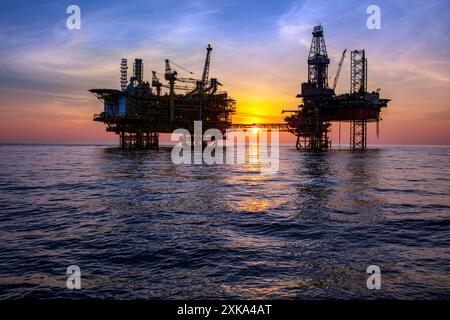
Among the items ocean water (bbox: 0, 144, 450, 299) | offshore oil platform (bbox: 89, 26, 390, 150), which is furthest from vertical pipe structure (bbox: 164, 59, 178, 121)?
ocean water (bbox: 0, 144, 450, 299)

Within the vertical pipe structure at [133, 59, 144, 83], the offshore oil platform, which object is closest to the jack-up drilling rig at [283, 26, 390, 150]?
the offshore oil platform

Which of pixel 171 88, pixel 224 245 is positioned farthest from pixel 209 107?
pixel 224 245

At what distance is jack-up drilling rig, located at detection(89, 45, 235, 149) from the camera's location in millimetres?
102812

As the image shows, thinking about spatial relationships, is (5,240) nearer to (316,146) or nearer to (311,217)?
(311,217)

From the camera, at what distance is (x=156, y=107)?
11100 cm

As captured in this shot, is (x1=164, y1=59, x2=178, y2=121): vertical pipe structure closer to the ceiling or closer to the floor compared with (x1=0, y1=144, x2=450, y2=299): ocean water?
closer to the ceiling

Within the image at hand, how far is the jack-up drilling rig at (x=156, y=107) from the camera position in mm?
102812

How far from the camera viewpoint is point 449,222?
56.6 feet

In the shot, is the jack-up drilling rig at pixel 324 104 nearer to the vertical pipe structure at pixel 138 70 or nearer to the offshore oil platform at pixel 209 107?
the offshore oil platform at pixel 209 107

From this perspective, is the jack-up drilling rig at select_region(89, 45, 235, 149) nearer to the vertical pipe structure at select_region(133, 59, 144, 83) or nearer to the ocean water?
the vertical pipe structure at select_region(133, 59, 144, 83)

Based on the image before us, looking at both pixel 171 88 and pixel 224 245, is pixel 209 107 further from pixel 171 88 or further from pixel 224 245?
pixel 224 245

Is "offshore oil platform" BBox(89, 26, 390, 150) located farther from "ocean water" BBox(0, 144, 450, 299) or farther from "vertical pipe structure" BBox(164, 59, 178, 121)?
"ocean water" BBox(0, 144, 450, 299)

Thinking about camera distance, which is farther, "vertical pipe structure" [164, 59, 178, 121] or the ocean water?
"vertical pipe structure" [164, 59, 178, 121]

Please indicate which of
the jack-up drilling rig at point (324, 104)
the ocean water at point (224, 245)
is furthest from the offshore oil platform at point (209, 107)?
the ocean water at point (224, 245)
